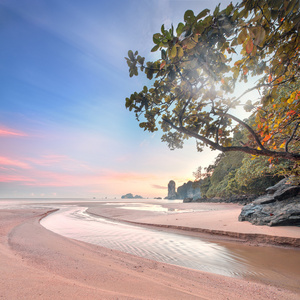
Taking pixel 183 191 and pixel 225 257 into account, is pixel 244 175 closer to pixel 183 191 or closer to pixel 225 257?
pixel 225 257

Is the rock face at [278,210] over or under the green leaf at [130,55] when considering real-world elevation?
under

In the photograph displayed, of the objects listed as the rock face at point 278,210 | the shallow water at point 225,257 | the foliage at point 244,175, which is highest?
the foliage at point 244,175

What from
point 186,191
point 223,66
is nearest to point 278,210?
point 223,66

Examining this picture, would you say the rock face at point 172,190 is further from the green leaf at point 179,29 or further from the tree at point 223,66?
the green leaf at point 179,29

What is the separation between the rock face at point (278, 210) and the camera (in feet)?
18.3

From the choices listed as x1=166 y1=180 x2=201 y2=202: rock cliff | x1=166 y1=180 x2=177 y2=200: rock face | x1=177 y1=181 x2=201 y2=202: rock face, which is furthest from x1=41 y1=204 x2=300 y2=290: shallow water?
x1=177 y1=181 x2=201 y2=202: rock face

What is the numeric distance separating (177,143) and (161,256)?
2725 mm

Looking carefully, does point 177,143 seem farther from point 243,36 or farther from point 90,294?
point 90,294

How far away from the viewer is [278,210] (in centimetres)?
623

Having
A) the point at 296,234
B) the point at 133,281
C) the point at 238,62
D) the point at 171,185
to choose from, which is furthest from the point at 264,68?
the point at 171,185

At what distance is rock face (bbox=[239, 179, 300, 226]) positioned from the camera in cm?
558

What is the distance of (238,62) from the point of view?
287 cm

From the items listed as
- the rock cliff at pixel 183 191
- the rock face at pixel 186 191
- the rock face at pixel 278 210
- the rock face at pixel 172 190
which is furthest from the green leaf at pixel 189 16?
the rock face at pixel 186 191

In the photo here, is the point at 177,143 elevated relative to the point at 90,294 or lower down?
elevated
